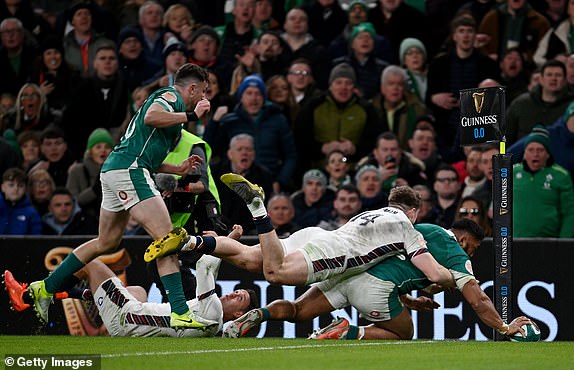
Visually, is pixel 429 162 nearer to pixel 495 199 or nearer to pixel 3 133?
pixel 495 199

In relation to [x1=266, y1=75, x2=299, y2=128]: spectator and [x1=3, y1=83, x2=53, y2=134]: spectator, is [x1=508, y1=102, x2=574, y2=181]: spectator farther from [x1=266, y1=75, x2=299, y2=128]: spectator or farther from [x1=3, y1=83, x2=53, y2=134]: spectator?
[x1=3, y1=83, x2=53, y2=134]: spectator

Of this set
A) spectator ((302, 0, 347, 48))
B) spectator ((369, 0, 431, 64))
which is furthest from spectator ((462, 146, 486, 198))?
spectator ((302, 0, 347, 48))

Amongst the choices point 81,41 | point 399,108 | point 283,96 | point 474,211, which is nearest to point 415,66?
point 399,108

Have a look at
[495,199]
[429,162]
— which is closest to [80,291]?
[495,199]

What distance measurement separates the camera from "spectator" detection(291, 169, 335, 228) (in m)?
14.6

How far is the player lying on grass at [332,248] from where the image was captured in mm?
10656

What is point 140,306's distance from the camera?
441 inches

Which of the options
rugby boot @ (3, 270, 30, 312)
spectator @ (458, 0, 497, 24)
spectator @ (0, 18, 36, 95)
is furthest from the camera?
spectator @ (0, 18, 36, 95)

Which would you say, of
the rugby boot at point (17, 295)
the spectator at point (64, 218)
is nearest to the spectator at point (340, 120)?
the spectator at point (64, 218)

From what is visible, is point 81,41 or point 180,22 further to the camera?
point 81,41

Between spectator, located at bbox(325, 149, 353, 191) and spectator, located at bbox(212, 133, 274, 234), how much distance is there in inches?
29.4

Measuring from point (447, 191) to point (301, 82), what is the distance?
2.55m

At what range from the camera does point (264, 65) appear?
16.4 meters

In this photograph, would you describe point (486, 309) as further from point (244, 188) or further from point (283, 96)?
point (283, 96)
